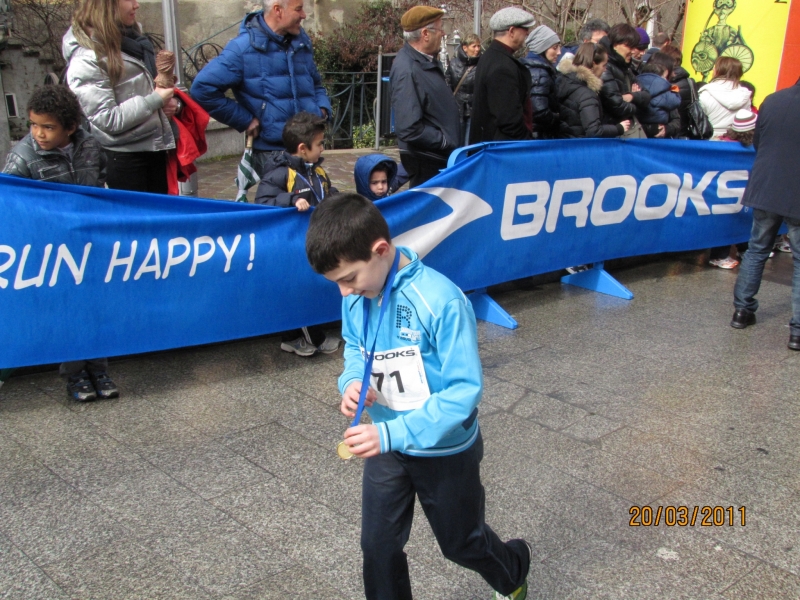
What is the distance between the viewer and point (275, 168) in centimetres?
512

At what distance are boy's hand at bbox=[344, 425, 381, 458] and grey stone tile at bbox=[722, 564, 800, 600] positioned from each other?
5.53ft

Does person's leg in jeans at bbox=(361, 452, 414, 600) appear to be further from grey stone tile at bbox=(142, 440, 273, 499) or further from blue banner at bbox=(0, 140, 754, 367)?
blue banner at bbox=(0, 140, 754, 367)

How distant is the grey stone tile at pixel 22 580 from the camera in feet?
9.47

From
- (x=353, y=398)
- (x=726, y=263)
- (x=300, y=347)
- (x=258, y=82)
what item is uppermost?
(x=258, y=82)

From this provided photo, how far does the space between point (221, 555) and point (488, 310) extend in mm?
3389

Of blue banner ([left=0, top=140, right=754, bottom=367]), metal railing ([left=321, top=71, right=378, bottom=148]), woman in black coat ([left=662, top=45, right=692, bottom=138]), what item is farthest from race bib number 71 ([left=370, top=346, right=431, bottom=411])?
metal railing ([left=321, top=71, right=378, bottom=148])

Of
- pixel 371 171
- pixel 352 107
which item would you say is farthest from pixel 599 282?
pixel 352 107

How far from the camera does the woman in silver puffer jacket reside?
4.67 meters

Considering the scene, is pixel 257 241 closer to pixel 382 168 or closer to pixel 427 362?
pixel 382 168

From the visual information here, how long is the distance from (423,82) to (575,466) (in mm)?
3157

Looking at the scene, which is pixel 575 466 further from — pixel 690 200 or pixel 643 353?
pixel 690 200

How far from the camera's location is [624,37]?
746 cm

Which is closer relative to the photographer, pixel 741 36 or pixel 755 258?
pixel 755 258

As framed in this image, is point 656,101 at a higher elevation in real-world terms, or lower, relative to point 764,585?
higher
